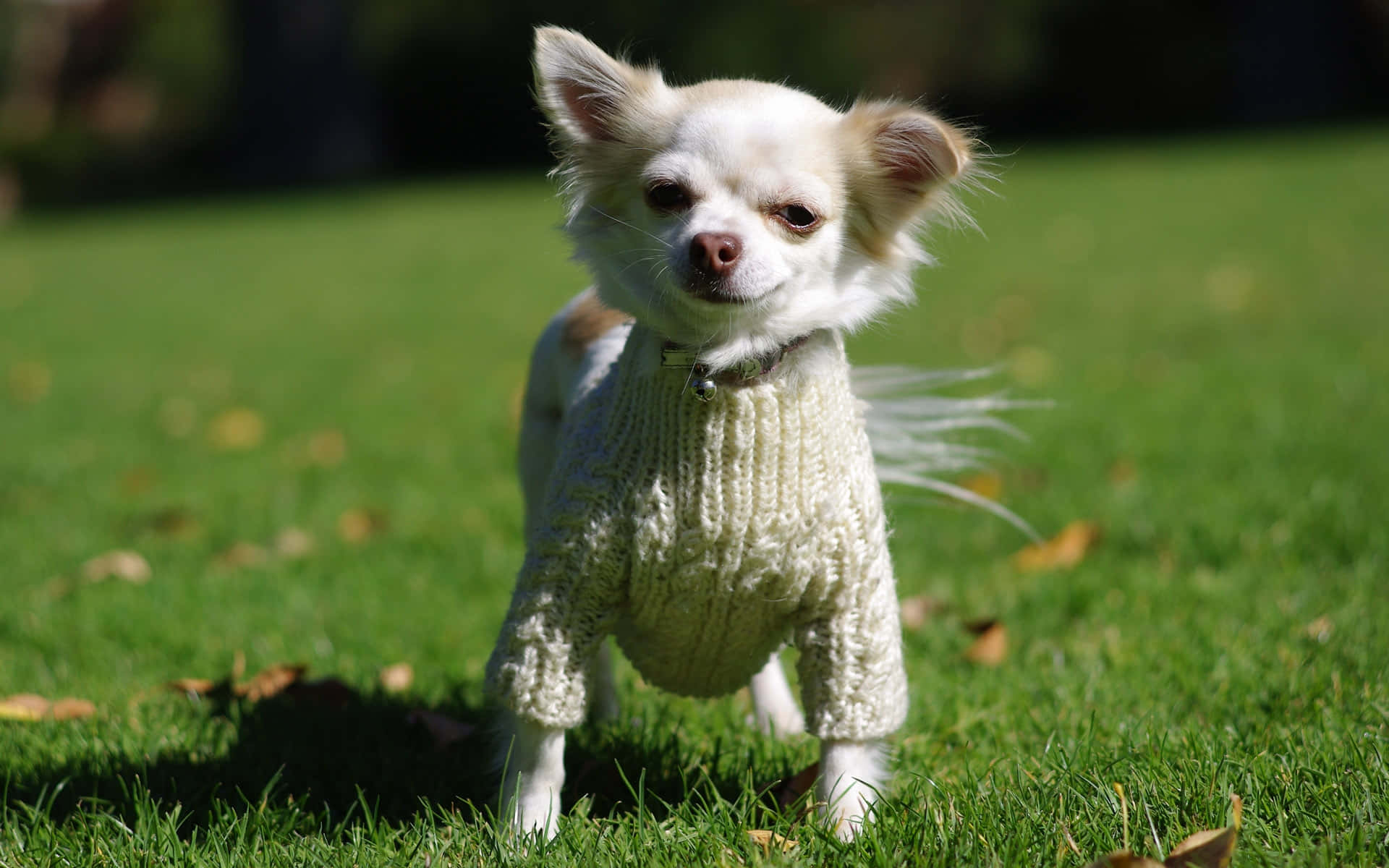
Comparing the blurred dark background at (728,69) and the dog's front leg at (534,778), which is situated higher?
the dog's front leg at (534,778)

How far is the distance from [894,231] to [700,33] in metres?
19.7

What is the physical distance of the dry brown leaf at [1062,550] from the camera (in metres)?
3.77

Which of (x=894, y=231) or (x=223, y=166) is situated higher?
(x=894, y=231)

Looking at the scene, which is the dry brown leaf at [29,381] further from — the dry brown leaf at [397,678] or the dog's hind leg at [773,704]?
the dog's hind leg at [773,704]

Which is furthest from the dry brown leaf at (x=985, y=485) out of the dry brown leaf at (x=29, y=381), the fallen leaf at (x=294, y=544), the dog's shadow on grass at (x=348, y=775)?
the dry brown leaf at (x=29, y=381)

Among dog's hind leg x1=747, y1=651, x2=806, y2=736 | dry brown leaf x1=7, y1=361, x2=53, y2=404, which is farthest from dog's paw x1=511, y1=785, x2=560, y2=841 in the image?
dry brown leaf x1=7, y1=361, x2=53, y2=404

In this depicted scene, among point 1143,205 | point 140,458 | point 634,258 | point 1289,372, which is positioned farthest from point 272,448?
point 1143,205

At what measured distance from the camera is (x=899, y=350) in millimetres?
6969

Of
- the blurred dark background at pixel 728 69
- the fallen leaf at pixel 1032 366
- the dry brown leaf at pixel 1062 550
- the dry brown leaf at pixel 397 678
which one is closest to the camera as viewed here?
the dry brown leaf at pixel 397 678

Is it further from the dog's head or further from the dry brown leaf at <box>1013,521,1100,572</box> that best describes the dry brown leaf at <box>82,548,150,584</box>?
the dry brown leaf at <box>1013,521,1100,572</box>

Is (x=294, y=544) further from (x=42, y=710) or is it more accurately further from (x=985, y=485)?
(x=985, y=485)

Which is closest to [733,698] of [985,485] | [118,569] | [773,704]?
[773,704]

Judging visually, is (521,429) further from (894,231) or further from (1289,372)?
(1289,372)

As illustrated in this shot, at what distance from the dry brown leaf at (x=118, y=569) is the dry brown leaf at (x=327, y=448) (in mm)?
1328
